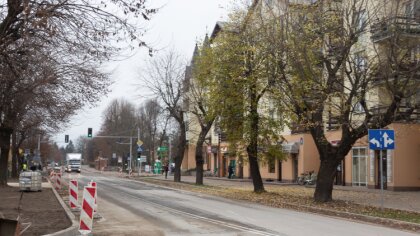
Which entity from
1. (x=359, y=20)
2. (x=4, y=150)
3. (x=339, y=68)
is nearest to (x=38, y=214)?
(x=339, y=68)

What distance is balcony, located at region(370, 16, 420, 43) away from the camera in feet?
59.1

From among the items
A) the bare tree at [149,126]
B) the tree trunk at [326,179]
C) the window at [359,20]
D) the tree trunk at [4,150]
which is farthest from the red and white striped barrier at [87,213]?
the bare tree at [149,126]

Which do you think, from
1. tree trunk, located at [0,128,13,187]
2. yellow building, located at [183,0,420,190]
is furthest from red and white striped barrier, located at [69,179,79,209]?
tree trunk, located at [0,128,13,187]

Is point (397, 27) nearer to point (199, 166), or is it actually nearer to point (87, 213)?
point (87, 213)

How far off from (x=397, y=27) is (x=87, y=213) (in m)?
12.5

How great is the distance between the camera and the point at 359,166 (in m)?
36.3

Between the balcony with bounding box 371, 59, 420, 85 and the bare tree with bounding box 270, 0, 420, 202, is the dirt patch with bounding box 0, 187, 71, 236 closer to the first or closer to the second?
the bare tree with bounding box 270, 0, 420, 202

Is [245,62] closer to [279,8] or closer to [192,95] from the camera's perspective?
[279,8]

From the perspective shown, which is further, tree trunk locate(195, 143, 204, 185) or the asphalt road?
tree trunk locate(195, 143, 204, 185)

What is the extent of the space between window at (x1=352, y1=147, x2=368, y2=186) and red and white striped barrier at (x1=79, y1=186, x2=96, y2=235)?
26.8 m

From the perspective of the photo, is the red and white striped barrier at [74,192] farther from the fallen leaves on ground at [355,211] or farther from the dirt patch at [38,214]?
the fallen leaves on ground at [355,211]

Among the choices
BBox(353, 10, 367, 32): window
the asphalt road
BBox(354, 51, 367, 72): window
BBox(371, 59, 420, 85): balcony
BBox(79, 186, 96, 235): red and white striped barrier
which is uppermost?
BBox(353, 10, 367, 32): window

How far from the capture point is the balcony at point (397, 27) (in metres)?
18.0

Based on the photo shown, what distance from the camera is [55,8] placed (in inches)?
442
